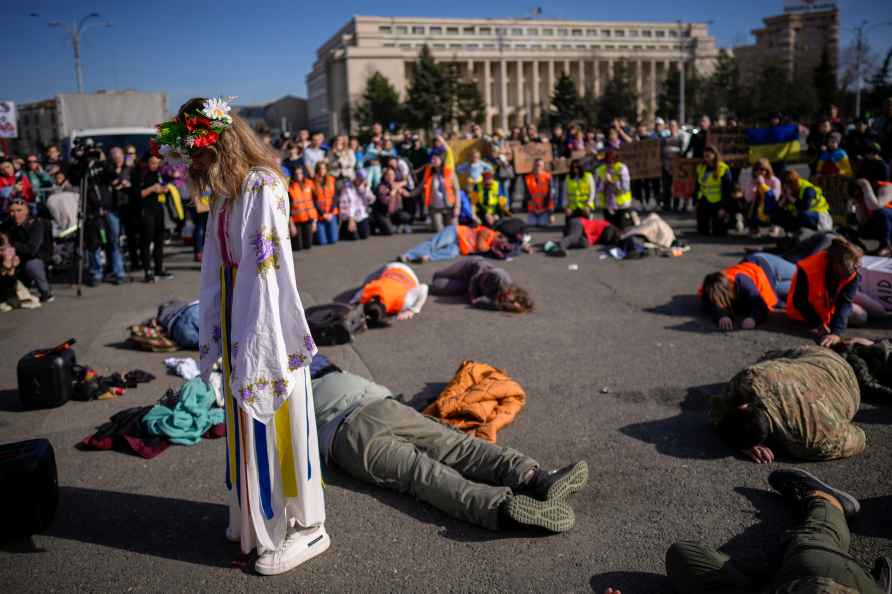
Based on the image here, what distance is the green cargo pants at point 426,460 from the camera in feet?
12.5

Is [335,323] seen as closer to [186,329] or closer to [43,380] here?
[186,329]

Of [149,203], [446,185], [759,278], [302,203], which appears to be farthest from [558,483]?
[446,185]

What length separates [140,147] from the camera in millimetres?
16953


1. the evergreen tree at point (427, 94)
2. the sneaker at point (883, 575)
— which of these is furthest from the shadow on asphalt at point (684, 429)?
the evergreen tree at point (427, 94)

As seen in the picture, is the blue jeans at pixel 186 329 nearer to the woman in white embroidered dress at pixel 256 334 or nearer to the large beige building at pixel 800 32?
the woman in white embroidered dress at pixel 256 334

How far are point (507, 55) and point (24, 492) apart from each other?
116 m

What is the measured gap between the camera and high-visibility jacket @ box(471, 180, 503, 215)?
15516mm

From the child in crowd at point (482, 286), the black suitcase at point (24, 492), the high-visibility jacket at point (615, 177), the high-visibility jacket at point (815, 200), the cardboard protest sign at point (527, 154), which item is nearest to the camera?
the black suitcase at point (24, 492)

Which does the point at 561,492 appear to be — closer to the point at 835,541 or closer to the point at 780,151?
the point at 835,541

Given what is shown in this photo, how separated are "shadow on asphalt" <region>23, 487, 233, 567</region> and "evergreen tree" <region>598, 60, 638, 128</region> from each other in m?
63.9

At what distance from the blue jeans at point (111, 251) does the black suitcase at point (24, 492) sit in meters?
8.25

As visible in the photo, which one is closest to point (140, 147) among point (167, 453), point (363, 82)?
point (167, 453)

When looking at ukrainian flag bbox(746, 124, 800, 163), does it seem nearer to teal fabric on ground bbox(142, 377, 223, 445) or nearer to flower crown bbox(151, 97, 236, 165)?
teal fabric on ground bbox(142, 377, 223, 445)

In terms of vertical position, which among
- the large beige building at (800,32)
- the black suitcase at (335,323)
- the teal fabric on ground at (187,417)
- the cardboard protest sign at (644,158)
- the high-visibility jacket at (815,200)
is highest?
the large beige building at (800,32)
